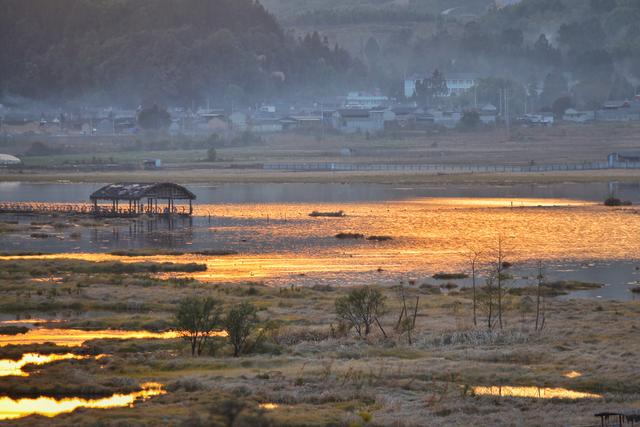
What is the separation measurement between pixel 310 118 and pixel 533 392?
126 m

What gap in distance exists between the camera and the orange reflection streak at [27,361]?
28.4 metres

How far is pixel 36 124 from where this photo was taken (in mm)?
156750

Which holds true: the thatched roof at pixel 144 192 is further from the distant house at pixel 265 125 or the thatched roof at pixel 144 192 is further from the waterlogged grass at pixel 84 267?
the distant house at pixel 265 125

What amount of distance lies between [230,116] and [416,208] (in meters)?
83.3

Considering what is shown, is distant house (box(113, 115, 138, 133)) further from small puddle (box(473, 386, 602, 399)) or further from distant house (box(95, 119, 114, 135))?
small puddle (box(473, 386, 602, 399))

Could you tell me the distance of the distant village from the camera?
143 meters

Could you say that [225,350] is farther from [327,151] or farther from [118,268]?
[327,151]

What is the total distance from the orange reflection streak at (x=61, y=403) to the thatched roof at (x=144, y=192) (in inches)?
1655

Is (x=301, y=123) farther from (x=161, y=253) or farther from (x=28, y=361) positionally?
(x=28, y=361)

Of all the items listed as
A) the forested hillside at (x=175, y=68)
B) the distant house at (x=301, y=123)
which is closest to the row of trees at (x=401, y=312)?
the distant house at (x=301, y=123)

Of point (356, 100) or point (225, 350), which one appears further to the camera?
point (356, 100)

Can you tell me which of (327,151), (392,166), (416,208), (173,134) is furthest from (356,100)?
(416,208)

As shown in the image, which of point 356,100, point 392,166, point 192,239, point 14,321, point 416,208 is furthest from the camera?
point 356,100

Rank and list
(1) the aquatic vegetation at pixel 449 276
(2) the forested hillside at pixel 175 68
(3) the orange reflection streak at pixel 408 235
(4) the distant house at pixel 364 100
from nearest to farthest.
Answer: (1) the aquatic vegetation at pixel 449 276, (3) the orange reflection streak at pixel 408 235, (4) the distant house at pixel 364 100, (2) the forested hillside at pixel 175 68
